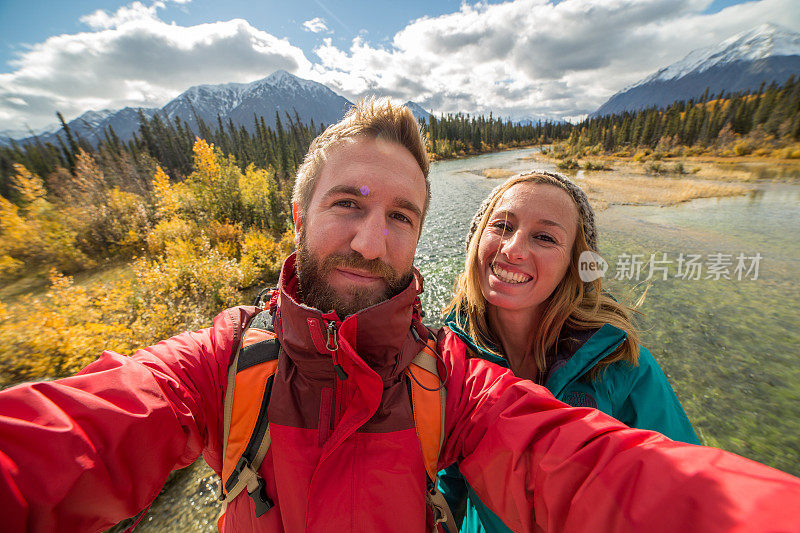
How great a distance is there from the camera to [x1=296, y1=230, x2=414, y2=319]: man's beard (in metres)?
1.86

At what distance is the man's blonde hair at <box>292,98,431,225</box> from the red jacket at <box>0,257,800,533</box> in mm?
825

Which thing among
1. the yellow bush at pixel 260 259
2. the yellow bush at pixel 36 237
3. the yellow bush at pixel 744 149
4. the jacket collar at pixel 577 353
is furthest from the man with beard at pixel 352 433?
the yellow bush at pixel 744 149

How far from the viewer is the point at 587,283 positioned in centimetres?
272

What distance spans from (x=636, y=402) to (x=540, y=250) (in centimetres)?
138

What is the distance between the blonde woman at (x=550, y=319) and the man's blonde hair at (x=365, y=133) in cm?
110

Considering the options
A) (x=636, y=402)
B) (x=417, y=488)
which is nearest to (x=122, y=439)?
(x=417, y=488)

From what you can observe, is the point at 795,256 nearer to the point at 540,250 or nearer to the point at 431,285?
the point at 431,285

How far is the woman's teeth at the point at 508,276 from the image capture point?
253 cm

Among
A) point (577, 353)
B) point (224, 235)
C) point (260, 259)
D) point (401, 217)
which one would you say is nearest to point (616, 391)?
point (577, 353)

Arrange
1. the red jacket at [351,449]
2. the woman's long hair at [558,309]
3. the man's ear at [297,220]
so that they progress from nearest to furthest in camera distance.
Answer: the red jacket at [351,449] → the man's ear at [297,220] → the woman's long hair at [558,309]

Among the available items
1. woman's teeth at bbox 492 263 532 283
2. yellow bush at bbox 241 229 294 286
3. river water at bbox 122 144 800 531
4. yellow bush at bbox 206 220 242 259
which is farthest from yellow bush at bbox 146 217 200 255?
woman's teeth at bbox 492 263 532 283

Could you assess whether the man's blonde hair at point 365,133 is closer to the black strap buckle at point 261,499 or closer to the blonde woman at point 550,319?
the blonde woman at point 550,319

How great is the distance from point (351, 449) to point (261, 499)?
533 mm

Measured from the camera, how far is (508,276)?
8.46ft
